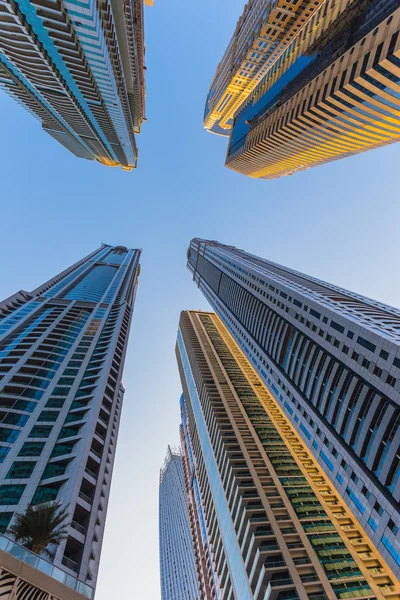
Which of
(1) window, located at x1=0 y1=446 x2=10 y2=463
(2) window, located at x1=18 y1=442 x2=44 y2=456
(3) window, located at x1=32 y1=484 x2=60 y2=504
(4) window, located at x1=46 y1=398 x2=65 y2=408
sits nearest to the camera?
(3) window, located at x1=32 y1=484 x2=60 y2=504

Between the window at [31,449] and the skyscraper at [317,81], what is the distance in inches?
2843

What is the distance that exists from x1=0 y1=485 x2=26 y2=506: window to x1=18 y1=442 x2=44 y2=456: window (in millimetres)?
5073

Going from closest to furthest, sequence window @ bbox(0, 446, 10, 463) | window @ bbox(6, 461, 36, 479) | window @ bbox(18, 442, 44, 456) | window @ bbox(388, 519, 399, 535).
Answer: window @ bbox(6, 461, 36, 479), window @ bbox(0, 446, 10, 463), window @ bbox(18, 442, 44, 456), window @ bbox(388, 519, 399, 535)

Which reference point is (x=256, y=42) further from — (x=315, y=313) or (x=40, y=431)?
(x=40, y=431)

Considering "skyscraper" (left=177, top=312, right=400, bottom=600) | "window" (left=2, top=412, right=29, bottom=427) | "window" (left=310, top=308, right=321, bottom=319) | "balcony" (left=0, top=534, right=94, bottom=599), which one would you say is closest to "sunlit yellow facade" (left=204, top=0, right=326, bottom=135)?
"window" (left=310, top=308, right=321, bottom=319)

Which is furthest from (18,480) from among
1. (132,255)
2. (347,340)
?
(132,255)

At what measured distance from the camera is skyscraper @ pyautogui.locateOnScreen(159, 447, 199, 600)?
128750 mm

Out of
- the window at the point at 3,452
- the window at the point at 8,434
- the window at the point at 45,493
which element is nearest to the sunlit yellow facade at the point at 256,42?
the window at the point at 8,434

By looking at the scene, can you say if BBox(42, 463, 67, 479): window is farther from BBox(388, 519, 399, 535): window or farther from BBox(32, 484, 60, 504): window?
BBox(388, 519, 399, 535): window

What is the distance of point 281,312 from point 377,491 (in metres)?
45.7

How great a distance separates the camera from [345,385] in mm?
58406

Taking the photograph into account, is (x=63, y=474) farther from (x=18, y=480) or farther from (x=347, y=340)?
(x=347, y=340)

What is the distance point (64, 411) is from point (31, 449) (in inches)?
341

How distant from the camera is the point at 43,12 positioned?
49.0 metres
